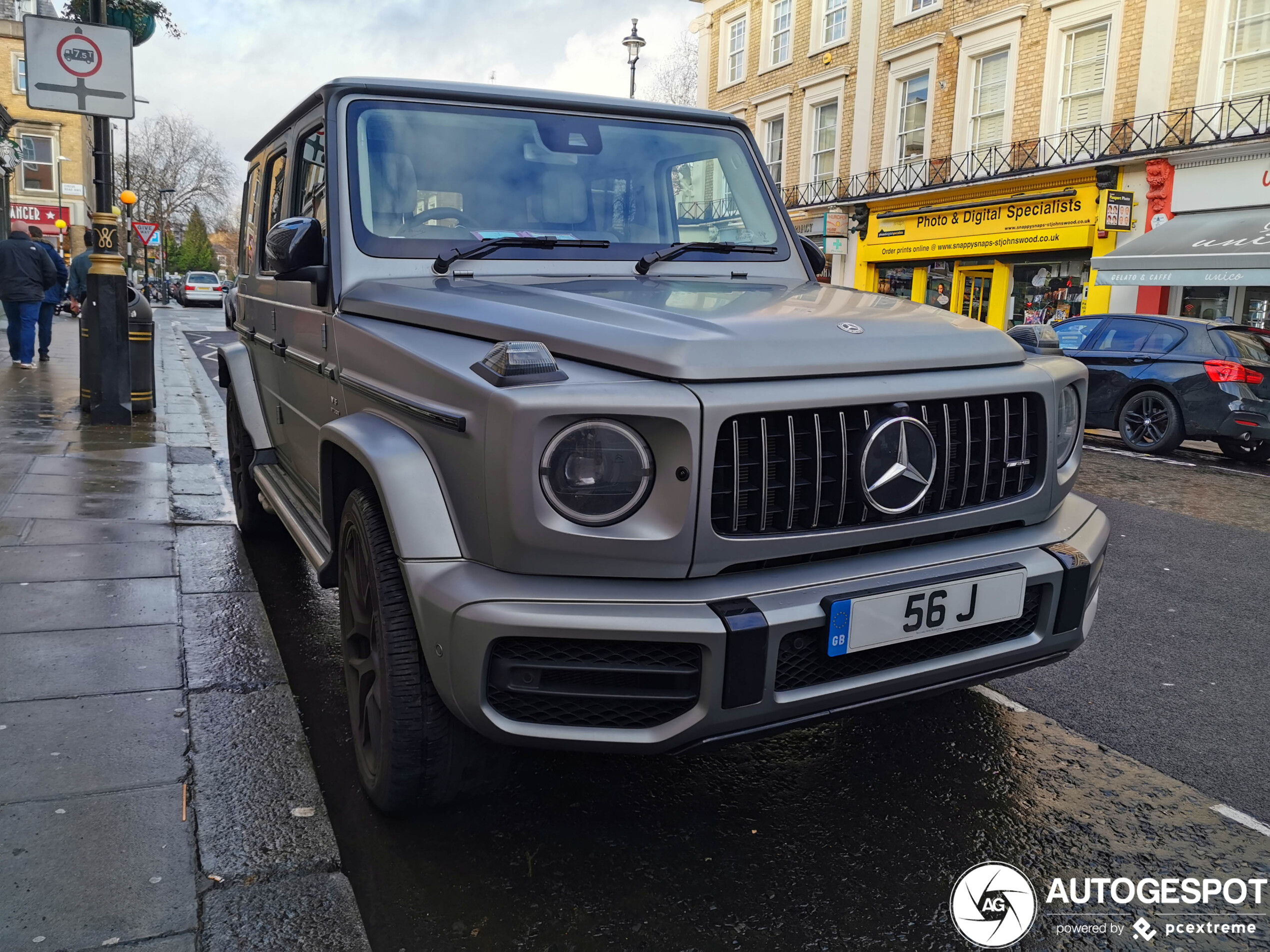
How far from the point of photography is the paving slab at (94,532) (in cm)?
519

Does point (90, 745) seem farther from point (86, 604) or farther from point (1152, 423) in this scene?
point (1152, 423)

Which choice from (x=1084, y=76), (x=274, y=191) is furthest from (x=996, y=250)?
(x=274, y=191)

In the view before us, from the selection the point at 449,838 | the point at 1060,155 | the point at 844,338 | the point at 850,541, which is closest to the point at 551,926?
the point at 449,838

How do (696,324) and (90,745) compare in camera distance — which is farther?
(90,745)

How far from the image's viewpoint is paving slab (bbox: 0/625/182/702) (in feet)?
11.1

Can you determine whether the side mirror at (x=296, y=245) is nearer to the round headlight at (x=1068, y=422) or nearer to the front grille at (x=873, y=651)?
the front grille at (x=873, y=651)

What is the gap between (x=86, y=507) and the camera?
5.93 meters

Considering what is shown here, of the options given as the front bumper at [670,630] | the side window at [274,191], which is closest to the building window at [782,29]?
the side window at [274,191]

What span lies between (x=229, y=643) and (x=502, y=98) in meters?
2.19

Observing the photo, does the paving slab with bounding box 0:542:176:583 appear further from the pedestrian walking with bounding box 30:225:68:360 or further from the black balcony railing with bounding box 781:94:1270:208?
the black balcony railing with bounding box 781:94:1270:208

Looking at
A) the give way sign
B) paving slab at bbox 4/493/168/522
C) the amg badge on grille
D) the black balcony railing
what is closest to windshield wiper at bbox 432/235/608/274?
the amg badge on grille

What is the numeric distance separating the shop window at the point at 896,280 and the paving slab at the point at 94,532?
22595 millimetres

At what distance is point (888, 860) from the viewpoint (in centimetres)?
258

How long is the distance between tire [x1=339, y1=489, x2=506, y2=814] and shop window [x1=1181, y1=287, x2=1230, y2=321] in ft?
59.4
